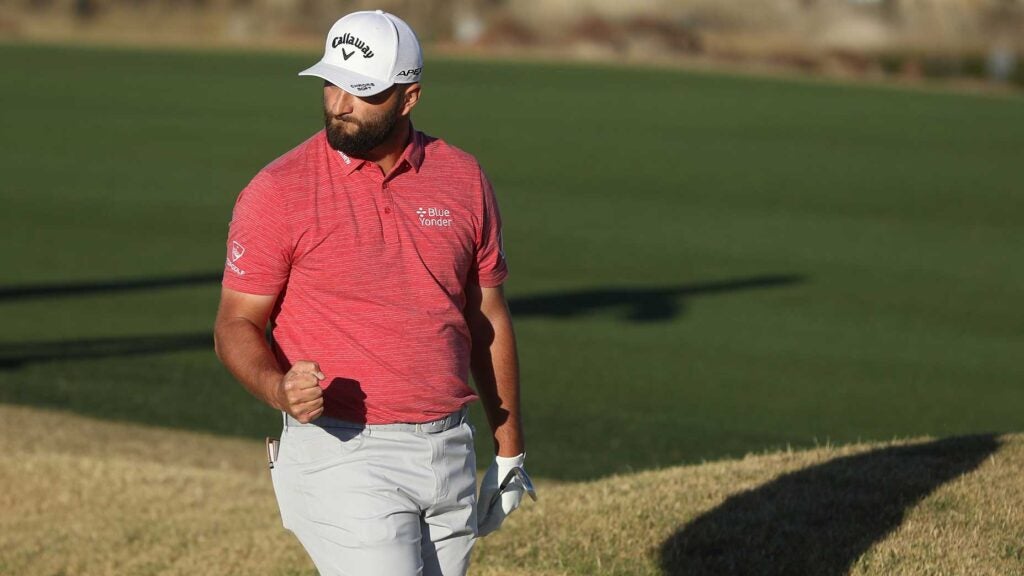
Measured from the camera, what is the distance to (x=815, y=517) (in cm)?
722

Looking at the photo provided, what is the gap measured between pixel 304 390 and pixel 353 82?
38.4 inches

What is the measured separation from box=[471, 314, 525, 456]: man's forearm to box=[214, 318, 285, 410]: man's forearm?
0.75 meters

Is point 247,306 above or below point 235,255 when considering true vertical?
below

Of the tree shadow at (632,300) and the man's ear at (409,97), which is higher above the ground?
the man's ear at (409,97)

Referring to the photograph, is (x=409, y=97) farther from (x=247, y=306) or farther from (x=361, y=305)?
(x=247, y=306)

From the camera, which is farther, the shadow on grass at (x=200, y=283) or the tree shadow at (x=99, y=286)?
the tree shadow at (x=99, y=286)

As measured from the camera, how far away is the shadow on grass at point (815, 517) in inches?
269

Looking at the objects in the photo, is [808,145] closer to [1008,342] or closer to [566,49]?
[1008,342]

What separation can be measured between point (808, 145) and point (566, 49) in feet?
102

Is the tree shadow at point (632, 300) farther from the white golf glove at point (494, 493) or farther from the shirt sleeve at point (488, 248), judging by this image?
the shirt sleeve at point (488, 248)

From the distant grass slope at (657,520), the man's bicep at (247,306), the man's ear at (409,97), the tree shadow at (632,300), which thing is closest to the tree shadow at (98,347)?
the tree shadow at (632,300)

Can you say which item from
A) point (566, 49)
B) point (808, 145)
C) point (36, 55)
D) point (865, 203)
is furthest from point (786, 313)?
point (566, 49)

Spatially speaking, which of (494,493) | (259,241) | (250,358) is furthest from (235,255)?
(494,493)

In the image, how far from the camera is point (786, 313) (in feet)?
57.6
